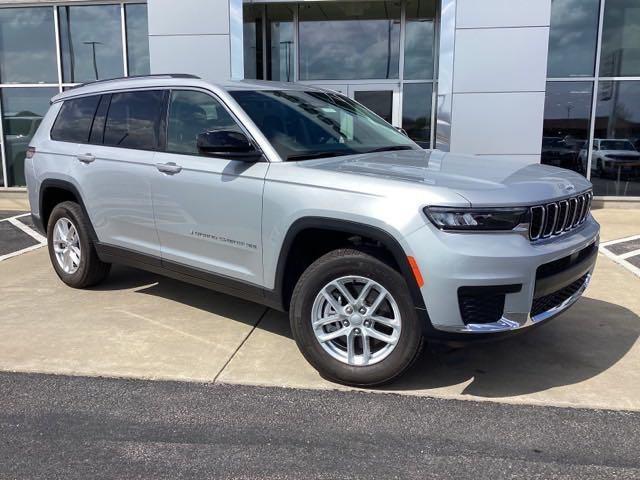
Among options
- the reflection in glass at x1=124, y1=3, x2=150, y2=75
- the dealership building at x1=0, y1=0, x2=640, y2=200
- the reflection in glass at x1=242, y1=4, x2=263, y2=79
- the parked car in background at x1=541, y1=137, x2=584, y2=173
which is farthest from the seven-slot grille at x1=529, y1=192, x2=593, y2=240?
the reflection in glass at x1=124, y1=3, x2=150, y2=75

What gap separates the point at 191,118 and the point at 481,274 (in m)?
2.58

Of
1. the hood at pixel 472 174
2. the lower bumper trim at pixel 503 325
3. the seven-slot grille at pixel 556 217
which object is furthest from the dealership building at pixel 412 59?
the lower bumper trim at pixel 503 325

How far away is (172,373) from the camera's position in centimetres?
391

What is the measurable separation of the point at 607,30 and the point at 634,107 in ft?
4.92

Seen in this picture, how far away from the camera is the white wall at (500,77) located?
31.5 feet

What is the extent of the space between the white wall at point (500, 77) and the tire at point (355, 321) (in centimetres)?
706

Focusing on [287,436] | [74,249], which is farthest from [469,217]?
[74,249]

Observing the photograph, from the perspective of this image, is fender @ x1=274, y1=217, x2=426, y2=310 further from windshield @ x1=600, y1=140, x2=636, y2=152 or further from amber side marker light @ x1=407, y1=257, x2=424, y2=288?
windshield @ x1=600, y1=140, x2=636, y2=152

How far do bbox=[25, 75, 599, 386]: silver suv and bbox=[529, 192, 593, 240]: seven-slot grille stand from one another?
0.5 inches

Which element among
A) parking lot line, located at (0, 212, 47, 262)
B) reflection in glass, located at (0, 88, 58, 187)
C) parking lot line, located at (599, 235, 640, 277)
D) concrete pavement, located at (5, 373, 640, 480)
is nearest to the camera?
concrete pavement, located at (5, 373, 640, 480)

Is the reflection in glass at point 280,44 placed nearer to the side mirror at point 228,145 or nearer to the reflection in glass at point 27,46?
the reflection in glass at point 27,46

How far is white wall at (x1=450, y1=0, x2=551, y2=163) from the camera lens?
9594mm

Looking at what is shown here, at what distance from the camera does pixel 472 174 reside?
143 inches

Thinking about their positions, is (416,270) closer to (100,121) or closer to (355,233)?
(355,233)
